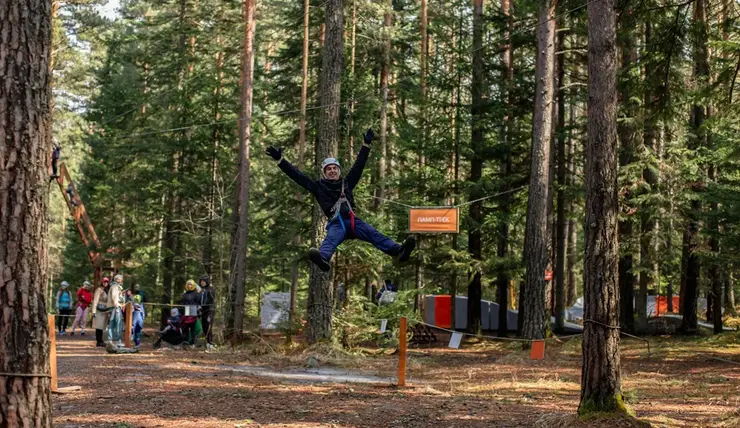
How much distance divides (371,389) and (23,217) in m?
7.89

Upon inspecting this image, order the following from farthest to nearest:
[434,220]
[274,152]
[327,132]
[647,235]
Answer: [647,235] → [434,220] → [327,132] → [274,152]

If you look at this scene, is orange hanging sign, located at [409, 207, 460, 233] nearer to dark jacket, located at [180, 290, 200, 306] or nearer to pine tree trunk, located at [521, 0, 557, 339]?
pine tree trunk, located at [521, 0, 557, 339]

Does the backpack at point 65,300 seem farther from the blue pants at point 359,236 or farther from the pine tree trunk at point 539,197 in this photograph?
the blue pants at point 359,236

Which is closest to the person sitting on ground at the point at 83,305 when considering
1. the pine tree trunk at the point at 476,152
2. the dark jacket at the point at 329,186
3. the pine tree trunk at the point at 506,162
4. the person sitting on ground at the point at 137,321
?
the person sitting on ground at the point at 137,321

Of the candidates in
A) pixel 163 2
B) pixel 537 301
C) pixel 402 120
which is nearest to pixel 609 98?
pixel 537 301

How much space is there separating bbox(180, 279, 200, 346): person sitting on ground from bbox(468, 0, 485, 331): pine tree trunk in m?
9.08

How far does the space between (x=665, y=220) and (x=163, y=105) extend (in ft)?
64.0

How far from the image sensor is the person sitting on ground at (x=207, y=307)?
65.7 ft

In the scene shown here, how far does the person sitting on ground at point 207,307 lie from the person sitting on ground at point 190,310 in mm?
210

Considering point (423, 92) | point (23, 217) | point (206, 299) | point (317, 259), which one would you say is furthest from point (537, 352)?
point (23, 217)

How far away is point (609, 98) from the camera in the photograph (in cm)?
923

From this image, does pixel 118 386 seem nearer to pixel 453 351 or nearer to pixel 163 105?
pixel 453 351

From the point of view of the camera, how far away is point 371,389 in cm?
1248

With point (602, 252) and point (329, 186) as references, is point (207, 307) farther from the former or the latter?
point (602, 252)
